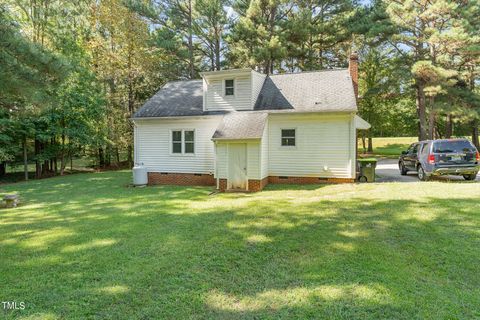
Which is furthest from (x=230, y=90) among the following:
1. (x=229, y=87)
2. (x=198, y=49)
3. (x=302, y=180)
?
(x=198, y=49)

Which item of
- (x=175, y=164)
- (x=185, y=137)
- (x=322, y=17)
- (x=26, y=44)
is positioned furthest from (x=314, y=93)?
(x=322, y=17)

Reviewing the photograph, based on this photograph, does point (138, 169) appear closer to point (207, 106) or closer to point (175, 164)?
point (175, 164)

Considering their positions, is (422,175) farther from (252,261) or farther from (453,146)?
(252,261)

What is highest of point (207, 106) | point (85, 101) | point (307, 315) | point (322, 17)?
point (322, 17)

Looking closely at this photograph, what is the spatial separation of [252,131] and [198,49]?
63.4 feet

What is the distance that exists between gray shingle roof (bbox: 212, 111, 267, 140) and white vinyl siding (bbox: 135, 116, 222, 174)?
32.1 inches

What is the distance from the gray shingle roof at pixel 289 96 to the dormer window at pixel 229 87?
1.25 m

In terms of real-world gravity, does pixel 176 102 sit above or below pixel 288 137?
above

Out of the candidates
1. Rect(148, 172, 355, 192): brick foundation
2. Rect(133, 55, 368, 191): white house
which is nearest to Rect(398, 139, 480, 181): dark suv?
Rect(133, 55, 368, 191): white house

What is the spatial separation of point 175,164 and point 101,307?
10808 millimetres

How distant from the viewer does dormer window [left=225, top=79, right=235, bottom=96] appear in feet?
44.9

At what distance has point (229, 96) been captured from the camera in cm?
1367

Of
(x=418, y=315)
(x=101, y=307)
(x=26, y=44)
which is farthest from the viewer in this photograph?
(x=26, y=44)

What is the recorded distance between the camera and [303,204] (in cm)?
834
